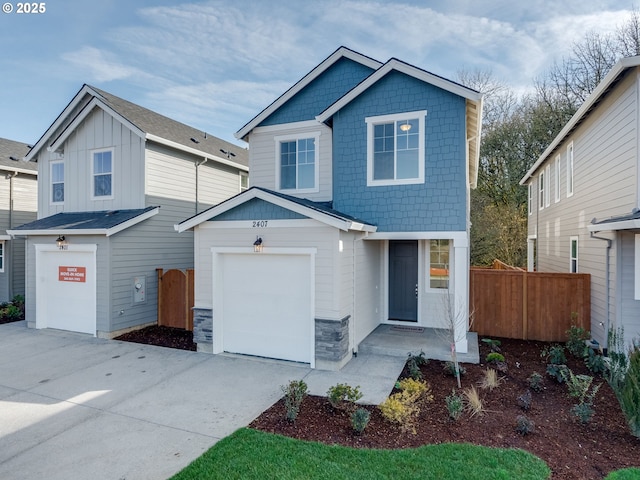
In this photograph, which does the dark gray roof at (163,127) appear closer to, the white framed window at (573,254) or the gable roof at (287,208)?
the gable roof at (287,208)

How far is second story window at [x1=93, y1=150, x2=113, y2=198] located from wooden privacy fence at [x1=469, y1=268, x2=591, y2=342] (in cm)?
1126

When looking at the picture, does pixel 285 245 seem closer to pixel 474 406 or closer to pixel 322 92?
pixel 474 406

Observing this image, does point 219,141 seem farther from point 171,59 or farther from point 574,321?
point 574,321

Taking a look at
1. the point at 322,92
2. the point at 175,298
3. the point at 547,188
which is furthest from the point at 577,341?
the point at 175,298

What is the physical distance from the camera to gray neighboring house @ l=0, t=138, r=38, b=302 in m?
14.2

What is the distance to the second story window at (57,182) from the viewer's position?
474 inches

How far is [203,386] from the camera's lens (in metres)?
6.26

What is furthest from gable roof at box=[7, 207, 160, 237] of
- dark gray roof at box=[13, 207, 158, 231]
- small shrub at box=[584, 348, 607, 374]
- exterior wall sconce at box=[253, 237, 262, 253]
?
small shrub at box=[584, 348, 607, 374]

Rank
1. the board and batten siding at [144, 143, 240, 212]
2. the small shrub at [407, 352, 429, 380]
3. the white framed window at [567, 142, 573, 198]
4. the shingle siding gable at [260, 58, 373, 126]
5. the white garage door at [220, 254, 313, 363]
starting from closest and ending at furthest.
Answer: the small shrub at [407, 352, 429, 380], the white garage door at [220, 254, 313, 363], the shingle siding gable at [260, 58, 373, 126], the board and batten siding at [144, 143, 240, 212], the white framed window at [567, 142, 573, 198]

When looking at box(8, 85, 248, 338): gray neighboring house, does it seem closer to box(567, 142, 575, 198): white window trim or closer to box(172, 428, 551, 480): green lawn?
box(172, 428, 551, 480): green lawn

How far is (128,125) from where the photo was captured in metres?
10.5

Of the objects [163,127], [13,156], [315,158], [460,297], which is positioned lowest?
[460,297]

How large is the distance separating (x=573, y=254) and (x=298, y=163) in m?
8.76

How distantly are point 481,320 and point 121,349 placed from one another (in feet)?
30.3
